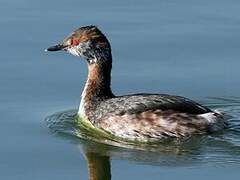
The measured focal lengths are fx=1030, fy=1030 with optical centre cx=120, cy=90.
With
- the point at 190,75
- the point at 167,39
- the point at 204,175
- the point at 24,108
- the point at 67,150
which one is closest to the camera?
the point at 204,175

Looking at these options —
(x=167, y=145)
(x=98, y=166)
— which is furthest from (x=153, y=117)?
(x=98, y=166)

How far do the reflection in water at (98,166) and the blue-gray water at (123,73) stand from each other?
5 centimetres

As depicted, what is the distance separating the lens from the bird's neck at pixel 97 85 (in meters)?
12.3

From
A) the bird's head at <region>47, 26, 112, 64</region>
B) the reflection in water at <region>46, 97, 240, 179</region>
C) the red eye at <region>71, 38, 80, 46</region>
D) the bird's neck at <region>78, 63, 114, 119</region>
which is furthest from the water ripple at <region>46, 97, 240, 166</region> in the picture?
the red eye at <region>71, 38, 80, 46</region>

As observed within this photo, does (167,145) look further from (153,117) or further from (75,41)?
(75,41)

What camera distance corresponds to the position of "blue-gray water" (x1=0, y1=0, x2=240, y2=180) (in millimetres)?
10719

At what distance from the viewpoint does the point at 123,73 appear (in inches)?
520

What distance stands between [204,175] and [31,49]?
168 inches

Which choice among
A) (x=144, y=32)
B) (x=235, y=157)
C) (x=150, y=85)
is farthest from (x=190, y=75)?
(x=235, y=157)

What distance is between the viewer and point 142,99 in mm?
11688

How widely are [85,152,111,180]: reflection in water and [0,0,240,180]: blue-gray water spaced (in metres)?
0.05

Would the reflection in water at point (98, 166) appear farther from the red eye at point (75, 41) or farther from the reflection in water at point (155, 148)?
the red eye at point (75, 41)

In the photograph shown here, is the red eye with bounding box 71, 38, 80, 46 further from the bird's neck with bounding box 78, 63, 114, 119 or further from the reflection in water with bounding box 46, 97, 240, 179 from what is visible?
the reflection in water with bounding box 46, 97, 240, 179

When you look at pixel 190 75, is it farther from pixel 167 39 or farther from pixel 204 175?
pixel 204 175
